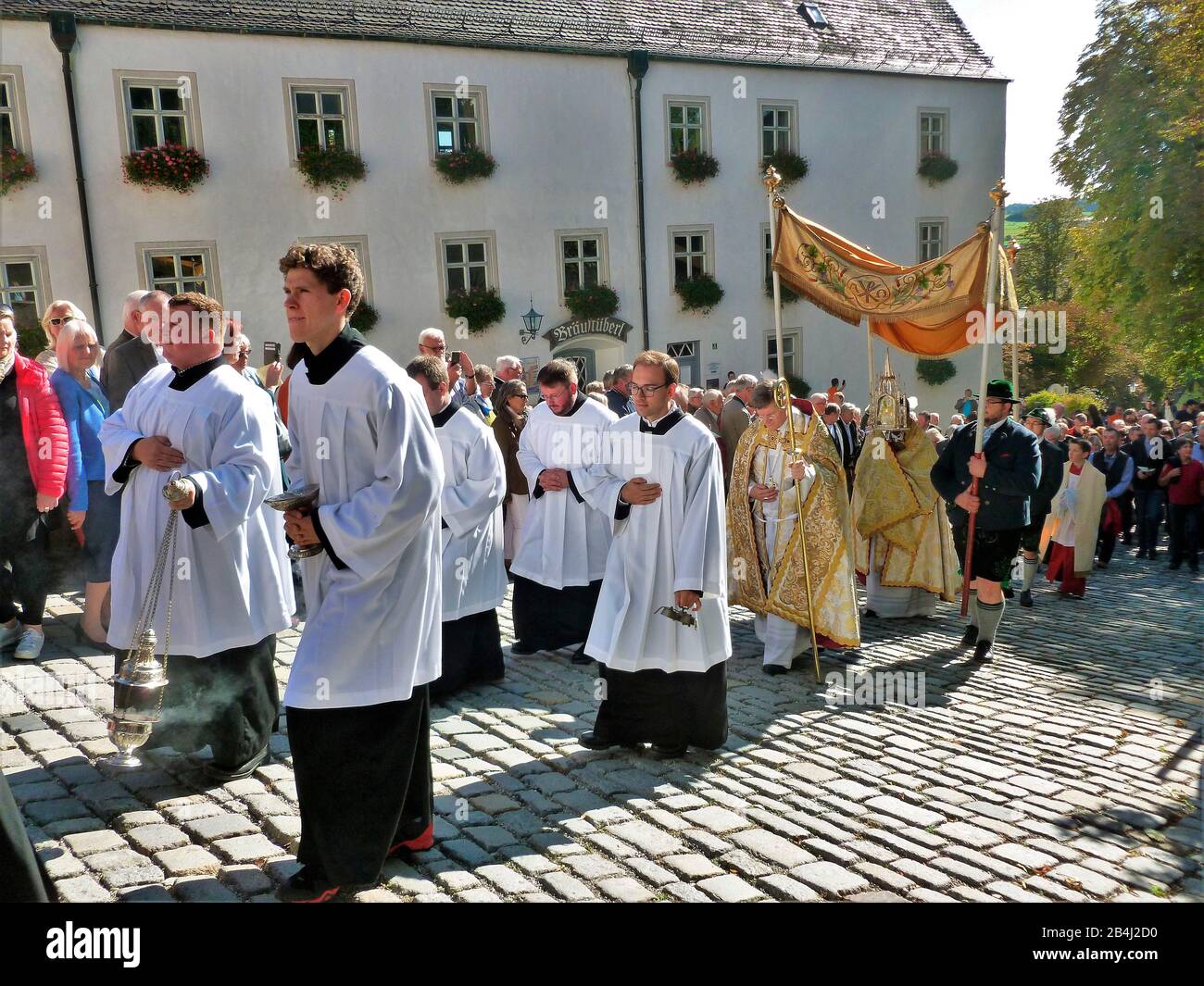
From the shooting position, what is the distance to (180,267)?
16.8m

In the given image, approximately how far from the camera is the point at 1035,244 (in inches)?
1647

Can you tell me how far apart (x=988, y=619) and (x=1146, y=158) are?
301 inches

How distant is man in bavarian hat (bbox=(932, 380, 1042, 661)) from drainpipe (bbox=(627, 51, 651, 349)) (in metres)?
13.7

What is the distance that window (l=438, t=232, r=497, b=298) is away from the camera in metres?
19.4

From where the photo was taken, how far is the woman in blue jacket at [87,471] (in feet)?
21.4

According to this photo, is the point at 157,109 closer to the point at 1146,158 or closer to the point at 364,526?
the point at 1146,158

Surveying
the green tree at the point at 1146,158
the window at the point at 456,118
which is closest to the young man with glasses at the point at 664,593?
the green tree at the point at 1146,158

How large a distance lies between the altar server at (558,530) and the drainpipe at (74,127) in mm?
10950

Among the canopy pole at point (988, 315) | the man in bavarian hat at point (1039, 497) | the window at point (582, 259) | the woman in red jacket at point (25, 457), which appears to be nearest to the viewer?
the woman in red jacket at point (25, 457)

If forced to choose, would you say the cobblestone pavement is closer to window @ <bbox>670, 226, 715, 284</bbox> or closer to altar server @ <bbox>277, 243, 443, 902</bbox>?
altar server @ <bbox>277, 243, 443, 902</bbox>

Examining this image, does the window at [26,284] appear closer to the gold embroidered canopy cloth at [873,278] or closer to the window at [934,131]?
the gold embroidered canopy cloth at [873,278]

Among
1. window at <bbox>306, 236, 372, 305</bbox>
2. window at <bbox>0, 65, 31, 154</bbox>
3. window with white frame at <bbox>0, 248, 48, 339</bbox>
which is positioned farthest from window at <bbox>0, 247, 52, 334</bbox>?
window at <bbox>306, 236, 372, 305</bbox>

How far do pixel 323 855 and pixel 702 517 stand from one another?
2.44 meters
